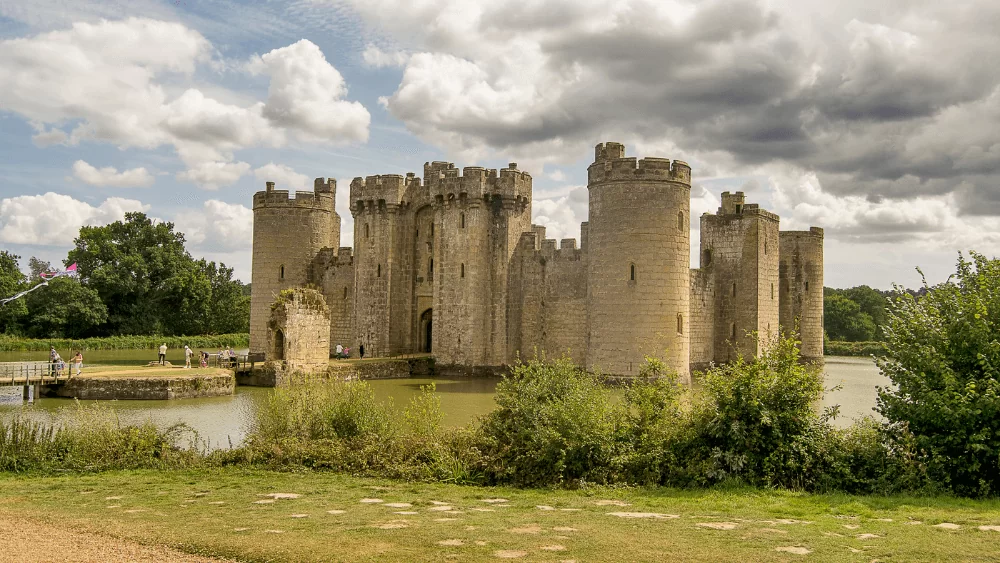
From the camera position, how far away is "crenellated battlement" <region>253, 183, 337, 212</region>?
41.2 meters

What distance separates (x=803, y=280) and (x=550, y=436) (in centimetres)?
3226

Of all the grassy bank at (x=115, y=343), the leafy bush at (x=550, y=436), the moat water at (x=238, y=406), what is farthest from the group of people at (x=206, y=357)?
the leafy bush at (x=550, y=436)

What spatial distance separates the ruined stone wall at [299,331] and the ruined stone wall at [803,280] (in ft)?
75.5

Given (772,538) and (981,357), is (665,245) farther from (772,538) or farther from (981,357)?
(772,538)

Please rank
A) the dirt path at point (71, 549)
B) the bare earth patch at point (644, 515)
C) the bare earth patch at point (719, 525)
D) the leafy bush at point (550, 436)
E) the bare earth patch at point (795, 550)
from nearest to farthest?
1. the dirt path at point (71, 549)
2. the bare earth patch at point (795, 550)
3. the bare earth patch at point (719, 525)
4. the bare earth patch at point (644, 515)
5. the leafy bush at point (550, 436)

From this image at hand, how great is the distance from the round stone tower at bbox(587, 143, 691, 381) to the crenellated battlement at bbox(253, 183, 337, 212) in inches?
705

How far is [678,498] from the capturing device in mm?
11719

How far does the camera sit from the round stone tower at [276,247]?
41094mm

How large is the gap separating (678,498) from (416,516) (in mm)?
3803

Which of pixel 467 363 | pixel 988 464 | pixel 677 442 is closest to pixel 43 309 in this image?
pixel 467 363

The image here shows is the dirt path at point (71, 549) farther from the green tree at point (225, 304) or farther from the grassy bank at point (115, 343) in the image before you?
the green tree at point (225, 304)

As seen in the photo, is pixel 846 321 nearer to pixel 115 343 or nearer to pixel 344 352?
pixel 344 352

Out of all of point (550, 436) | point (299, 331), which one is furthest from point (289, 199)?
point (550, 436)

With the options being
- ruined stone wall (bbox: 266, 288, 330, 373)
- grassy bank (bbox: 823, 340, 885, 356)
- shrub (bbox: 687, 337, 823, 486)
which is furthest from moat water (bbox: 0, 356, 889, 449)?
grassy bank (bbox: 823, 340, 885, 356)
